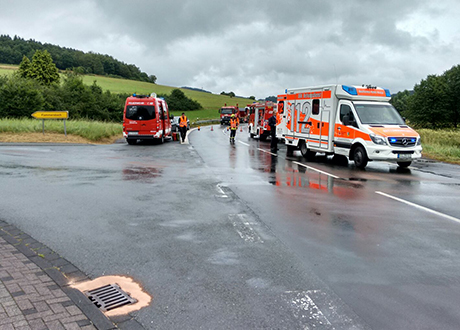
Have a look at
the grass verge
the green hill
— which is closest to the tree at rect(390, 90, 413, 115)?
the green hill

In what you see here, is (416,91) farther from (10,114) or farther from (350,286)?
(350,286)

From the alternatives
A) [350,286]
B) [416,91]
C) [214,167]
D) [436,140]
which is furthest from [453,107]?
[350,286]

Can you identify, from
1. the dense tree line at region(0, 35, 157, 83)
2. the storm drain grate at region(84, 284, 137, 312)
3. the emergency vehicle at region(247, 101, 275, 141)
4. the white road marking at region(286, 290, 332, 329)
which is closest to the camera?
the white road marking at region(286, 290, 332, 329)

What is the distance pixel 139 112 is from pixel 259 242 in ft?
68.5

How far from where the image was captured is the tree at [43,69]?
75775mm

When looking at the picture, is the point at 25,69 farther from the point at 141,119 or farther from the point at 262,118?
the point at 141,119

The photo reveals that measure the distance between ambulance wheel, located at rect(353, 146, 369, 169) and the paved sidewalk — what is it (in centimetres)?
1175

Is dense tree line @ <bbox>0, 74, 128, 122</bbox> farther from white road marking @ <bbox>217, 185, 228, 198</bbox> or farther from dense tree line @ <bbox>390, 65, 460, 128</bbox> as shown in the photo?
dense tree line @ <bbox>390, 65, 460, 128</bbox>

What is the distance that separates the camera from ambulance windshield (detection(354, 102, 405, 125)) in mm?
15297

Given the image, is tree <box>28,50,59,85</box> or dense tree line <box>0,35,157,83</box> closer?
tree <box>28,50,59,85</box>

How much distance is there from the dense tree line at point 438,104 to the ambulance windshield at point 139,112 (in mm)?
60051

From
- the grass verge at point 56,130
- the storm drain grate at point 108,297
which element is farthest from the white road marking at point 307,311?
the grass verge at point 56,130

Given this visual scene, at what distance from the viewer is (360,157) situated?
15.0 meters

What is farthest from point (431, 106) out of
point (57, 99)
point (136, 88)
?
point (136, 88)
